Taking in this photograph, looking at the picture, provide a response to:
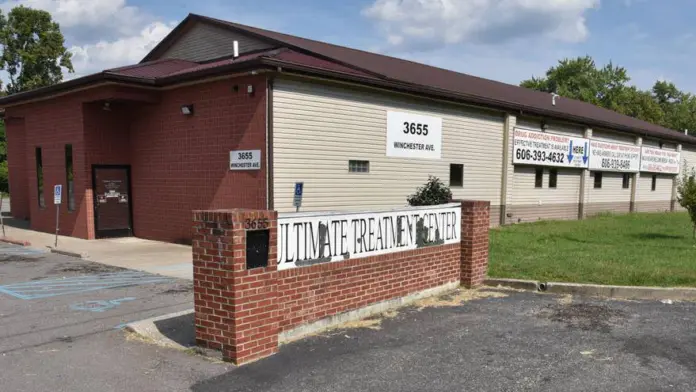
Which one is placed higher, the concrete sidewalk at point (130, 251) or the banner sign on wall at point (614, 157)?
the banner sign on wall at point (614, 157)

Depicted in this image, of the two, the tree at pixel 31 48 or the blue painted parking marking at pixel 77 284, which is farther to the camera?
the tree at pixel 31 48

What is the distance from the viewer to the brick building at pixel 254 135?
12219 millimetres

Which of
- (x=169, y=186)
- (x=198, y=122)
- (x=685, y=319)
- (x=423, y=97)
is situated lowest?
(x=685, y=319)

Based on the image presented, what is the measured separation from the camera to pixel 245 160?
40.4ft

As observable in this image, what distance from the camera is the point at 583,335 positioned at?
6.14 metres

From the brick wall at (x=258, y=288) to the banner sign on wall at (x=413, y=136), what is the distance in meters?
7.64

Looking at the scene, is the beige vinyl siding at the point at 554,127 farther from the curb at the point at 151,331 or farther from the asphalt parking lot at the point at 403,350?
the curb at the point at 151,331

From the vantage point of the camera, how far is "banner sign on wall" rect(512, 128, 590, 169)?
1992 centimetres

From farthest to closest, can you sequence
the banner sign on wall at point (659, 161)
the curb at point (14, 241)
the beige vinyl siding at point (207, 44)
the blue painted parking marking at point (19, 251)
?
1. the banner sign on wall at point (659, 161)
2. the beige vinyl siding at point (207, 44)
3. the curb at point (14, 241)
4. the blue painted parking marking at point (19, 251)

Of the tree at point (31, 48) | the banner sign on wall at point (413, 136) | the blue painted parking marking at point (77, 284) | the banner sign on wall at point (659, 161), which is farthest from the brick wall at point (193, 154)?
the tree at point (31, 48)

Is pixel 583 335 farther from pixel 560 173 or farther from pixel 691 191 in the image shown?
pixel 560 173

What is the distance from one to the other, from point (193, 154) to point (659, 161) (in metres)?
27.6

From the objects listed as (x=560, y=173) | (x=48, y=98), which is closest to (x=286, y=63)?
(x=48, y=98)

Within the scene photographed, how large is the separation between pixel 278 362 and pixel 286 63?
7730mm
